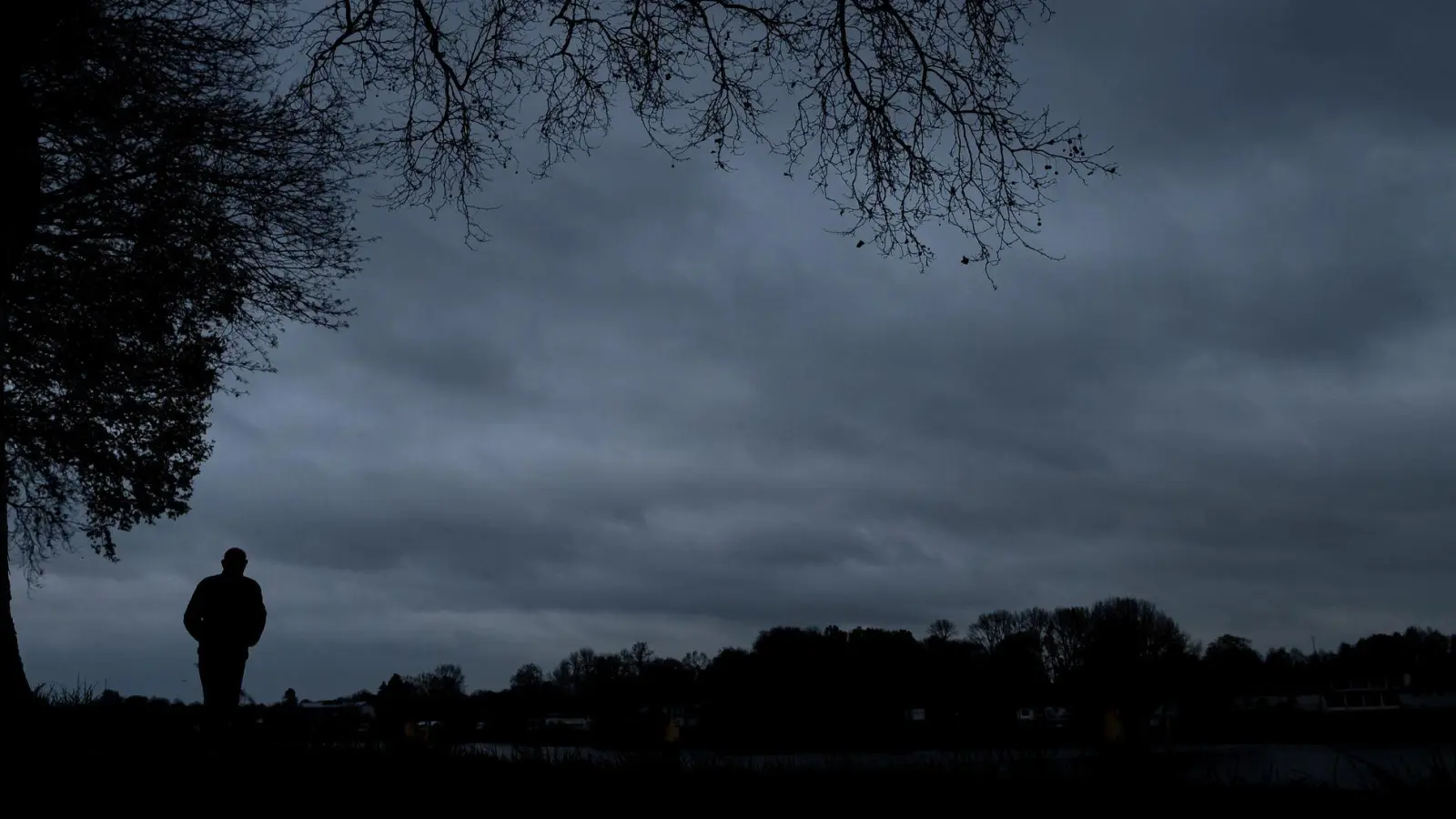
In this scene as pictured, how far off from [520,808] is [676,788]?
743 mm

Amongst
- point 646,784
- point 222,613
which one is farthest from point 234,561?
point 646,784

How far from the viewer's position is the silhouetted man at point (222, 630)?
977 cm

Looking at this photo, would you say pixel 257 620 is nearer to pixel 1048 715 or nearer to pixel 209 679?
pixel 209 679

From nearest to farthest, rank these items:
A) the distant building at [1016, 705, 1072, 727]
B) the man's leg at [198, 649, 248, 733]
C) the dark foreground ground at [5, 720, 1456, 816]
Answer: the dark foreground ground at [5, 720, 1456, 816] → the distant building at [1016, 705, 1072, 727] → the man's leg at [198, 649, 248, 733]

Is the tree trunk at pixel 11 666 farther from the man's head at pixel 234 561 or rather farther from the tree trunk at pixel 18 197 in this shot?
the man's head at pixel 234 561

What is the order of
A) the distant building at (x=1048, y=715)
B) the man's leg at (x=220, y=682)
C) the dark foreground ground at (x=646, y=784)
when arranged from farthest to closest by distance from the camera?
the man's leg at (x=220, y=682) < the distant building at (x=1048, y=715) < the dark foreground ground at (x=646, y=784)

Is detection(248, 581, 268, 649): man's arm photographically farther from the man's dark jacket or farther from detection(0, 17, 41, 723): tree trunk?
detection(0, 17, 41, 723): tree trunk

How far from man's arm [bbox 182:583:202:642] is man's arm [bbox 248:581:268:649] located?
17.8 inches

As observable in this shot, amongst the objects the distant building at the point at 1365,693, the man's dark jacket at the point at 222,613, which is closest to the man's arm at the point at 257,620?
the man's dark jacket at the point at 222,613

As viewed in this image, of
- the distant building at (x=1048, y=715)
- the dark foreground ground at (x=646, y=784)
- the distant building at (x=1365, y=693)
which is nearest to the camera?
the dark foreground ground at (x=646, y=784)

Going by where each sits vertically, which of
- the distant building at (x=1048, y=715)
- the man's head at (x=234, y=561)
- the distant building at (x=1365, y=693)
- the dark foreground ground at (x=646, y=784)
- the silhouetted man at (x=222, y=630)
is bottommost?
the distant building at (x=1365, y=693)

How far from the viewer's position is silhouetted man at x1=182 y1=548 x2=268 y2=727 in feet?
32.0

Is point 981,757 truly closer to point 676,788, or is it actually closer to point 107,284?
point 676,788

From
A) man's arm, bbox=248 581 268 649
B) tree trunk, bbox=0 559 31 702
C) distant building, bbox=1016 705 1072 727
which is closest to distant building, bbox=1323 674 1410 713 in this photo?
distant building, bbox=1016 705 1072 727
